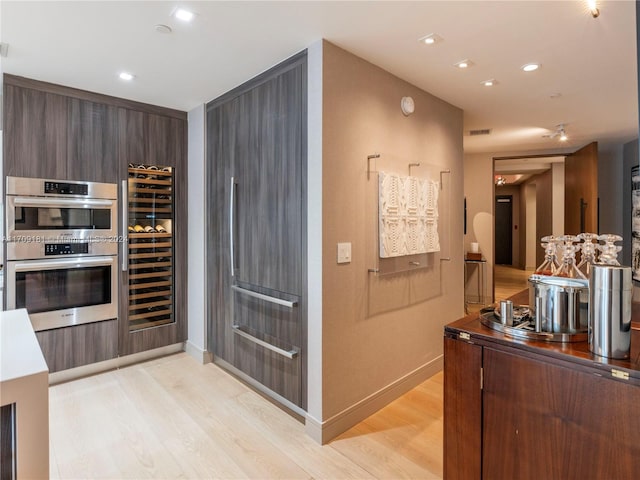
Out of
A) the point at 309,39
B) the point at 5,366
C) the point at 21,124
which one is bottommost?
the point at 5,366

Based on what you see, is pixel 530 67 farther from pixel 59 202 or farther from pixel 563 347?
pixel 59 202

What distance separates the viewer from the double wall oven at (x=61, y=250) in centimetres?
285

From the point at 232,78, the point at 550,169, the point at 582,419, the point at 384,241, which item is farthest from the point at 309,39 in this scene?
the point at 550,169

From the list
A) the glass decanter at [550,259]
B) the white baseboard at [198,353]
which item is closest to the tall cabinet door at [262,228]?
the white baseboard at [198,353]

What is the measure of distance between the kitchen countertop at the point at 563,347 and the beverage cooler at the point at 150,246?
9.92ft

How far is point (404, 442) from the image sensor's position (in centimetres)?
229

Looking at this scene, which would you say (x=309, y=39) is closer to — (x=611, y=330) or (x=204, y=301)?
(x=611, y=330)

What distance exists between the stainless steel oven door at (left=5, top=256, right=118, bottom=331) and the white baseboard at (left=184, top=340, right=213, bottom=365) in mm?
796

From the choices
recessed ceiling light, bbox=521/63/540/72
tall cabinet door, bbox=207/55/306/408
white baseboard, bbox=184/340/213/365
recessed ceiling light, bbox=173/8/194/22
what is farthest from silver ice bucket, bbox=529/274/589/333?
white baseboard, bbox=184/340/213/365

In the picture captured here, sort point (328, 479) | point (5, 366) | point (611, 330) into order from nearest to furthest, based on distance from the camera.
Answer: point (5, 366), point (611, 330), point (328, 479)

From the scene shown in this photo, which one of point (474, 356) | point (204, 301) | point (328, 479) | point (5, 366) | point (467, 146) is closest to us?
point (5, 366)

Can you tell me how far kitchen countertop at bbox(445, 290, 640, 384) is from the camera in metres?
1.21

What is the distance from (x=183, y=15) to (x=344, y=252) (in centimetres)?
167

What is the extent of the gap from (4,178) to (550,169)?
1001 centimetres
